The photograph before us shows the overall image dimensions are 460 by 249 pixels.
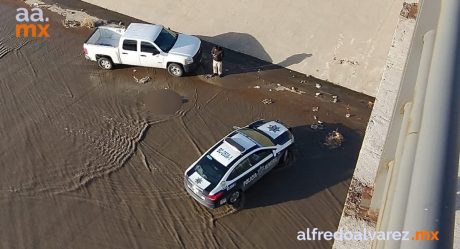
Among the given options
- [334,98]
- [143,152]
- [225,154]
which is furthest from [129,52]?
[334,98]

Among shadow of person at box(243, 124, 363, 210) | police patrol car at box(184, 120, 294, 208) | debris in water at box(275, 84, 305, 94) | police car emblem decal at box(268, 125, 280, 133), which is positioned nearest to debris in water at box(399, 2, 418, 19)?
debris in water at box(275, 84, 305, 94)

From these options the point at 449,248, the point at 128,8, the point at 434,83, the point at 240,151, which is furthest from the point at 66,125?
the point at 449,248

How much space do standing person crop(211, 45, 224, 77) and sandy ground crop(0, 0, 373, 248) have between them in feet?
1.34

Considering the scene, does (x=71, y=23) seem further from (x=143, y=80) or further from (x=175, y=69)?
(x=175, y=69)

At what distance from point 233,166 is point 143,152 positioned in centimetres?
359

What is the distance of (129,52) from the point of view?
16719 mm

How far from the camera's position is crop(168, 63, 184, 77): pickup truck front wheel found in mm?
16605

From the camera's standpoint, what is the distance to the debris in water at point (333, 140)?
14.0 m

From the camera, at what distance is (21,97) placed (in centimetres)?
1612

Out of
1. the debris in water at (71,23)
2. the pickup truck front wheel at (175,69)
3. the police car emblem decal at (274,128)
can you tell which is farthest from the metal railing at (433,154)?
the debris in water at (71,23)

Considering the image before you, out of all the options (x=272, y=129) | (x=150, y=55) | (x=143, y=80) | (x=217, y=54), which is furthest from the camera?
(x=143, y=80)

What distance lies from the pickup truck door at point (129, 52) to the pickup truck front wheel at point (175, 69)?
1289 mm

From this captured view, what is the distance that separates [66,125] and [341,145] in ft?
30.1

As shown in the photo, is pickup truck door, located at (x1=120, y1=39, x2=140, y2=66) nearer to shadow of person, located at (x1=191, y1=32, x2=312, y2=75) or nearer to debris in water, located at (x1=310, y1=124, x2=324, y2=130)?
shadow of person, located at (x1=191, y1=32, x2=312, y2=75)
